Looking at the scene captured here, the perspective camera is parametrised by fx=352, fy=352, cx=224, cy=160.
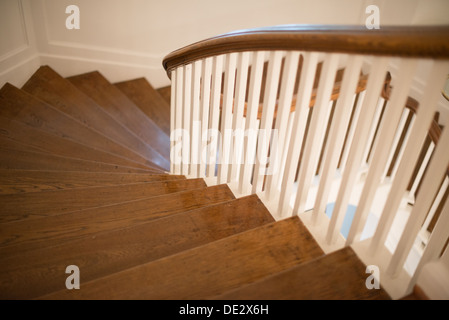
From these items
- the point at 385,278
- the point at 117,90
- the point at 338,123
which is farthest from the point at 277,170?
the point at 117,90

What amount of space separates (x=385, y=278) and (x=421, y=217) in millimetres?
245

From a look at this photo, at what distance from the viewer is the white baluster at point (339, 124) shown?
1.01 meters

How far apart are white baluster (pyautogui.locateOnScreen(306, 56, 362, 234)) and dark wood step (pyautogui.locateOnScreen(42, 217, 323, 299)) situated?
147mm

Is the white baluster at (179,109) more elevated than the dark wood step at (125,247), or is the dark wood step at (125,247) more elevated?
the white baluster at (179,109)

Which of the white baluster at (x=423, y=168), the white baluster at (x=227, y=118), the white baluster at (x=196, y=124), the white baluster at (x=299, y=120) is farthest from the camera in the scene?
the white baluster at (x=423, y=168)

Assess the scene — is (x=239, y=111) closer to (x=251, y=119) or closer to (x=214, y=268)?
(x=251, y=119)

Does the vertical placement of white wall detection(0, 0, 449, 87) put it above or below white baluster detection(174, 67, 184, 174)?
above

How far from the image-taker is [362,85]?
2404mm

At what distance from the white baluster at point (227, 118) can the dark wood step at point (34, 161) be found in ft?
3.04

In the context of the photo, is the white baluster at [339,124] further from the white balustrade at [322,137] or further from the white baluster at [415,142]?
the white baluster at [415,142]

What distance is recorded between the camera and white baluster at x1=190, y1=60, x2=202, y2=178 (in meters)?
1.93

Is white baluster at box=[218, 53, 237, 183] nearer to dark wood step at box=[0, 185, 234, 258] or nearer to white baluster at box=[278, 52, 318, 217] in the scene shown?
dark wood step at box=[0, 185, 234, 258]

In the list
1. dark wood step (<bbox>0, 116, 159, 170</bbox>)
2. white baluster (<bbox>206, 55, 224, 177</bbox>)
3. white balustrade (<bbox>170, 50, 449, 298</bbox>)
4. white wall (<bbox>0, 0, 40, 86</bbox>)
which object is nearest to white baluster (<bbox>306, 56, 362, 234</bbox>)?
white balustrade (<bbox>170, 50, 449, 298</bbox>)

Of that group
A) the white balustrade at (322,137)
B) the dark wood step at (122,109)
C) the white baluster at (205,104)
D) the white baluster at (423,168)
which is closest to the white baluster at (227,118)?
the white balustrade at (322,137)
